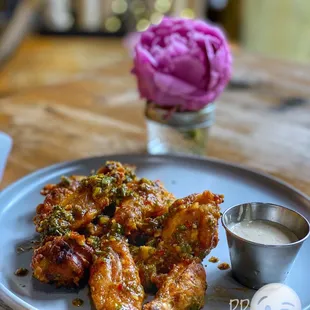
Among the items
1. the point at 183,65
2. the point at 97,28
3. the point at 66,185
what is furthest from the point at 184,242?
the point at 97,28

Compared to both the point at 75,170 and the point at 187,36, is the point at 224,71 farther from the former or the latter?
the point at 75,170

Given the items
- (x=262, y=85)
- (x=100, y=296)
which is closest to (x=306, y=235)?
(x=100, y=296)

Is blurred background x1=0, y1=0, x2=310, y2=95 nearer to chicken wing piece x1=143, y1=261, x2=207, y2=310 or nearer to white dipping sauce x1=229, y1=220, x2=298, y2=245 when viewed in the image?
white dipping sauce x1=229, y1=220, x2=298, y2=245

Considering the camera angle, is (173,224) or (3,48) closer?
(173,224)

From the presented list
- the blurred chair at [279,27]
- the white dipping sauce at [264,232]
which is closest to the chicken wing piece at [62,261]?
the white dipping sauce at [264,232]

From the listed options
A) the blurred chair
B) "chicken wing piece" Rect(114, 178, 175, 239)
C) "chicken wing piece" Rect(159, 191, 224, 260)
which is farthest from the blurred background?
"chicken wing piece" Rect(159, 191, 224, 260)
